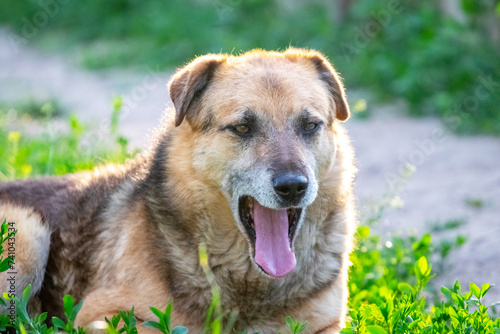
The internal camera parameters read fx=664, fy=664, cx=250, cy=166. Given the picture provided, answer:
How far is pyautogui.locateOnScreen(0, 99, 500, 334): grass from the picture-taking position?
297 centimetres

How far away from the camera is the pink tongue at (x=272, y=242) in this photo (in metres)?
Answer: 3.32

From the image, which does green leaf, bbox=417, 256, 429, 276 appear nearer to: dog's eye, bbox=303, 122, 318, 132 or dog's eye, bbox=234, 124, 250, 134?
dog's eye, bbox=303, 122, 318, 132

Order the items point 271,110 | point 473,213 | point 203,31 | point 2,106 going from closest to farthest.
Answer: point 271,110 < point 473,213 < point 2,106 < point 203,31

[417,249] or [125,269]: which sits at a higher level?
[125,269]

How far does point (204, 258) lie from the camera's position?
112 inches

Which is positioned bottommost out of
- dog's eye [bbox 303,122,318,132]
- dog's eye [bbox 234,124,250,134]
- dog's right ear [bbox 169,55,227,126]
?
dog's eye [bbox 303,122,318,132]

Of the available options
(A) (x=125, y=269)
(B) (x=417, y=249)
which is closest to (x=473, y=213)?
(B) (x=417, y=249)

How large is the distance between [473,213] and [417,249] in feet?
4.94

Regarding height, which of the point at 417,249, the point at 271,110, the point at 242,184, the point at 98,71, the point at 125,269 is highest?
the point at 271,110

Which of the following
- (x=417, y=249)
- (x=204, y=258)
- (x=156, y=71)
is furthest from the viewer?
(x=156, y=71)

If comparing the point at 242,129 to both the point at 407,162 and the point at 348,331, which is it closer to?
the point at 348,331

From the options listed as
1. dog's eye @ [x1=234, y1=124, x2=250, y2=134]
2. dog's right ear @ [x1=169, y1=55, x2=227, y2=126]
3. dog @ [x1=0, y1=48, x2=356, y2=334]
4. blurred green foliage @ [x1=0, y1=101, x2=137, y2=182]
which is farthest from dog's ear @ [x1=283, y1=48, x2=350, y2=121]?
blurred green foliage @ [x1=0, y1=101, x2=137, y2=182]

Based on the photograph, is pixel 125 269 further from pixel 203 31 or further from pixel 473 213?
pixel 203 31

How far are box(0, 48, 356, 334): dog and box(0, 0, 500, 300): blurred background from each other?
1.35 m
